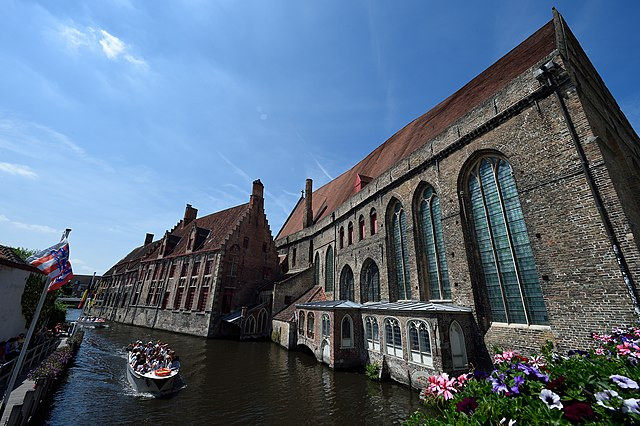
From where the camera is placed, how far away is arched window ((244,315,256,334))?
23.1 meters

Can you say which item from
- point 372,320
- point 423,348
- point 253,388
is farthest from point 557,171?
point 253,388

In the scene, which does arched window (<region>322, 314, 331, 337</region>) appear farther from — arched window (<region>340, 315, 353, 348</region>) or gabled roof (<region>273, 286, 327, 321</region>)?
gabled roof (<region>273, 286, 327, 321</region>)

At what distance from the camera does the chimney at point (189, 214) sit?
134ft

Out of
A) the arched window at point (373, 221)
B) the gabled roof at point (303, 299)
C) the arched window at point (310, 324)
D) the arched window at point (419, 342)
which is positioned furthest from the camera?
the gabled roof at point (303, 299)

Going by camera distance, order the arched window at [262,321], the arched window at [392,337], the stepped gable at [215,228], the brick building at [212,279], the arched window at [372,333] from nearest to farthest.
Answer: the arched window at [392,337]
the arched window at [372,333]
the arched window at [262,321]
the brick building at [212,279]
the stepped gable at [215,228]

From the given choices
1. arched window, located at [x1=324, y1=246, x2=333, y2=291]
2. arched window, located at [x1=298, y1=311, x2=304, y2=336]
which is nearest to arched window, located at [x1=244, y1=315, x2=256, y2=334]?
arched window, located at [x1=324, y1=246, x2=333, y2=291]

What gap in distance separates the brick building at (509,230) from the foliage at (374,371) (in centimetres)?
38

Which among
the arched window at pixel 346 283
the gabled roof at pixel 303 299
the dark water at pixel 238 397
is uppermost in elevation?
the arched window at pixel 346 283

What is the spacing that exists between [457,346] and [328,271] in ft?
48.5

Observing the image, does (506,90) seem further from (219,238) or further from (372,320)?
(219,238)

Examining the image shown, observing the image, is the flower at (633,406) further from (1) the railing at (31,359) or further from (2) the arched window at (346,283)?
(2) the arched window at (346,283)

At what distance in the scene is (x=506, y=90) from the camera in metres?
11.2

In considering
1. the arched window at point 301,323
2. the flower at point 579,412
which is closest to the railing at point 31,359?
the arched window at point 301,323

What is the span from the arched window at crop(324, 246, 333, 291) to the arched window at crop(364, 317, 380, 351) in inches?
385
